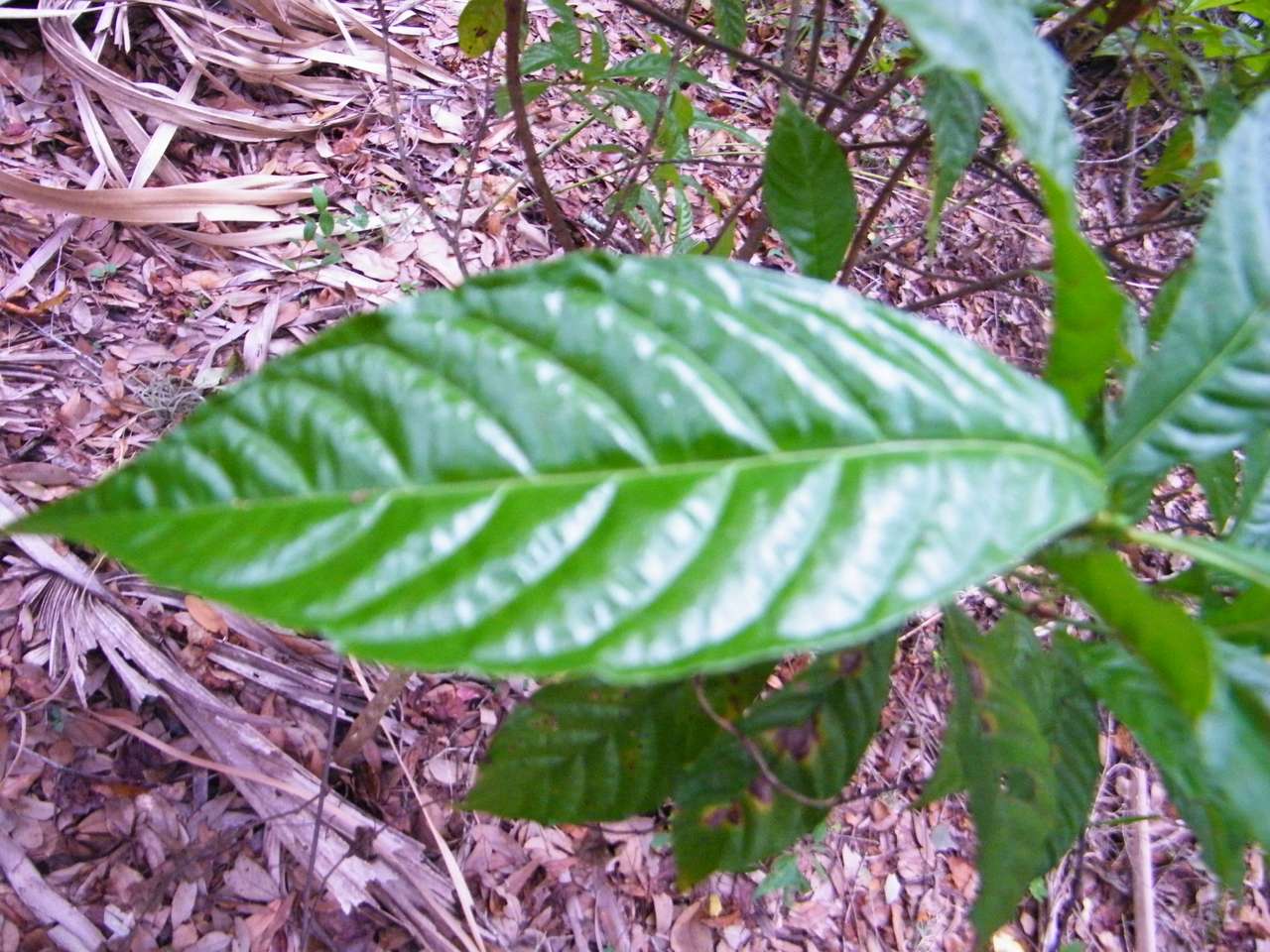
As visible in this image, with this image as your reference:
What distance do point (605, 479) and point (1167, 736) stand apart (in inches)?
15.2

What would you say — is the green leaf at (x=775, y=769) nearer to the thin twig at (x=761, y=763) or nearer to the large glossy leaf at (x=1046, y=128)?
the thin twig at (x=761, y=763)

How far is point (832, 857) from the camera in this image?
4.82 feet

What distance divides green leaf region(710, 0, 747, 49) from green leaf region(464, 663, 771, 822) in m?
0.87

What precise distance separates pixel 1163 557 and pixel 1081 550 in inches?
76.7

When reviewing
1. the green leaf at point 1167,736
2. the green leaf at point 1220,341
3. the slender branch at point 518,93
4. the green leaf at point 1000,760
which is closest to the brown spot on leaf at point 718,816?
the green leaf at point 1000,760

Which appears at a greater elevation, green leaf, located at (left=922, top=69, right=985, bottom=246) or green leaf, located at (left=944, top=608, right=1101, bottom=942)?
green leaf, located at (left=922, top=69, right=985, bottom=246)

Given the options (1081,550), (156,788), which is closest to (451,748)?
(156,788)

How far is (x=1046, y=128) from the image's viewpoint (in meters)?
0.47

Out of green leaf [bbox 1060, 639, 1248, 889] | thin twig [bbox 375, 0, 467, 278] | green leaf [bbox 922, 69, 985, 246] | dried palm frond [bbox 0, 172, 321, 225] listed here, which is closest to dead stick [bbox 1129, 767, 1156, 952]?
green leaf [bbox 1060, 639, 1248, 889]

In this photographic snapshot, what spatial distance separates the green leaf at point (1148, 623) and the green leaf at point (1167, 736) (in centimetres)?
6

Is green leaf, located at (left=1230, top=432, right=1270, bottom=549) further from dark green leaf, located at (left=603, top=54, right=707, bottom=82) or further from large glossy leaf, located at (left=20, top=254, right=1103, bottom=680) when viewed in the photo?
dark green leaf, located at (left=603, top=54, right=707, bottom=82)

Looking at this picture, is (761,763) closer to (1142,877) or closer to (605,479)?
(605,479)

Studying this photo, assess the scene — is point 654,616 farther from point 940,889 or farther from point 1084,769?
point 940,889

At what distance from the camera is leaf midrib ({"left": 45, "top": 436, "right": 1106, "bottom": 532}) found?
38cm
